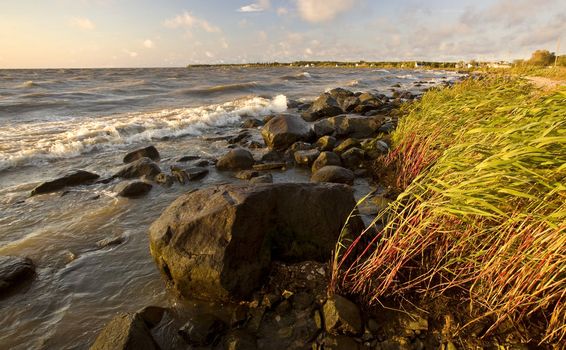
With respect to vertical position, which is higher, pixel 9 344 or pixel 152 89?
pixel 152 89

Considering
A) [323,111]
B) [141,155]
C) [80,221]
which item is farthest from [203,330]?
[323,111]

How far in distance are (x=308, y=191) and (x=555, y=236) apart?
2.36 metres

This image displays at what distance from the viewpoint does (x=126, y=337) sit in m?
2.45

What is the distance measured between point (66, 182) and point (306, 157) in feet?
17.5

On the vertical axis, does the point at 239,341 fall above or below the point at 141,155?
below

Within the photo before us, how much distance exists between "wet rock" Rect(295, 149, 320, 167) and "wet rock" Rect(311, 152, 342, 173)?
305 mm

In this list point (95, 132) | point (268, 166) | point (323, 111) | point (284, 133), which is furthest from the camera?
point (323, 111)

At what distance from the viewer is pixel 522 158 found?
2.36 metres

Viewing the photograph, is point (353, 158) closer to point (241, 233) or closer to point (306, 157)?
point (306, 157)

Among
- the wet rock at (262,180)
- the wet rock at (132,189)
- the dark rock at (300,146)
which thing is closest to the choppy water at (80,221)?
the wet rock at (132,189)

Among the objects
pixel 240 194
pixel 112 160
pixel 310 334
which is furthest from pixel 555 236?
pixel 112 160

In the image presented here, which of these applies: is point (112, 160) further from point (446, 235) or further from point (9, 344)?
point (446, 235)

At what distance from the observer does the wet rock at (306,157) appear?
7.51 metres

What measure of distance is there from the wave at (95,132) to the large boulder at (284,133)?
12.2 ft
